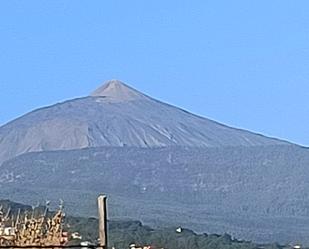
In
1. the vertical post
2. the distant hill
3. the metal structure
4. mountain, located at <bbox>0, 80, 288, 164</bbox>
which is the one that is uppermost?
mountain, located at <bbox>0, 80, 288, 164</bbox>

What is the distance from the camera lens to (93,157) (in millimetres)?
157125

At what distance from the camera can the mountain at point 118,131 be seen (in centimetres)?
17825

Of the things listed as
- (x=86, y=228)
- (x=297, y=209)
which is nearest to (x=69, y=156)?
(x=297, y=209)

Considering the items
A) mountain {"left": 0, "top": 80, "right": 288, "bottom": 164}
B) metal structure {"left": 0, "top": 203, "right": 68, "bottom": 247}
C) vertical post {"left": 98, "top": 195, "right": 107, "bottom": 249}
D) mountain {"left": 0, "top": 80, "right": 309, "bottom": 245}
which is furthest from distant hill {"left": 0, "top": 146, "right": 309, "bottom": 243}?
vertical post {"left": 98, "top": 195, "right": 107, "bottom": 249}

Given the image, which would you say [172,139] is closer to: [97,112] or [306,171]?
[97,112]

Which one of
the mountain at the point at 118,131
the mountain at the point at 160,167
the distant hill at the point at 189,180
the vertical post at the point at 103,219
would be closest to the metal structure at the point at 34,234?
the vertical post at the point at 103,219

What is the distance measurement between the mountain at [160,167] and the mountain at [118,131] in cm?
13

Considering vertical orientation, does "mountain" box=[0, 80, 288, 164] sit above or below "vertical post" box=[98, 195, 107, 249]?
above

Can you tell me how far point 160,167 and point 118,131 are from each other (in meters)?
21.0

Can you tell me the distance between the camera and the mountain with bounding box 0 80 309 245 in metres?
106

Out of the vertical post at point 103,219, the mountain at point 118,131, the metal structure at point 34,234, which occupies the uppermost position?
the mountain at point 118,131

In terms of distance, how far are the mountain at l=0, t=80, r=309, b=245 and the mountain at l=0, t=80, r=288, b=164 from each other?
0.13m

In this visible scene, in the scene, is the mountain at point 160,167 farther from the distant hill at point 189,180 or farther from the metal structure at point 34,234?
the metal structure at point 34,234

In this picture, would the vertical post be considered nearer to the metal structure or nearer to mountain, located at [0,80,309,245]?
the metal structure
